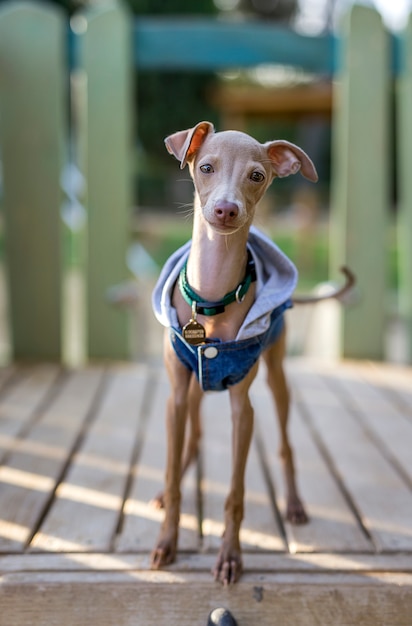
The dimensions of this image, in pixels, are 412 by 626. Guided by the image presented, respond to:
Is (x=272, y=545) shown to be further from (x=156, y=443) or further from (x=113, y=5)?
(x=113, y=5)

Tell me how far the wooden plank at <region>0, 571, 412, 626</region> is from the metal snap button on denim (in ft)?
1.99

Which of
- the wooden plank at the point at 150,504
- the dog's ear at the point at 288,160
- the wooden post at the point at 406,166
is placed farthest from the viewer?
the wooden post at the point at 406,166

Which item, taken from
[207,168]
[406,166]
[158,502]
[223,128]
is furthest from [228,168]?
[223,128]

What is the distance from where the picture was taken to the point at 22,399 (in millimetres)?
3533

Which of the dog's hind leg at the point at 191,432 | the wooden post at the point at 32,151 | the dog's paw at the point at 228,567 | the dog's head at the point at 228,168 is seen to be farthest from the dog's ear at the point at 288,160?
the wooden post at the point at 32,151

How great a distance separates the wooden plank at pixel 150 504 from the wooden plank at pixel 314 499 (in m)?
0.30

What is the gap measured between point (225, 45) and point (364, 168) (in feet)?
3.55

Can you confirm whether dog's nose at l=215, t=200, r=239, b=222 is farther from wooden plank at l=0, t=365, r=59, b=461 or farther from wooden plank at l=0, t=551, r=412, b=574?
wooden plank at l=0, t=365, r=59, b=461

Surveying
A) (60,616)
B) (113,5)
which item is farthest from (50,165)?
(60,616)

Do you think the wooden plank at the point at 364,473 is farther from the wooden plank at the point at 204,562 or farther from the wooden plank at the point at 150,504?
the wooden plank at the point at 150,504

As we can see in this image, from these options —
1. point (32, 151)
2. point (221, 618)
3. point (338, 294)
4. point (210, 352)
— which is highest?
point (32, 151)

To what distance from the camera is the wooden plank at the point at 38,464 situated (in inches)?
88.0

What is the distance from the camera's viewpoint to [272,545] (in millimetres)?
2152

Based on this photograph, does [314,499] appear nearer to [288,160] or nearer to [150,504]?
[150,504]
